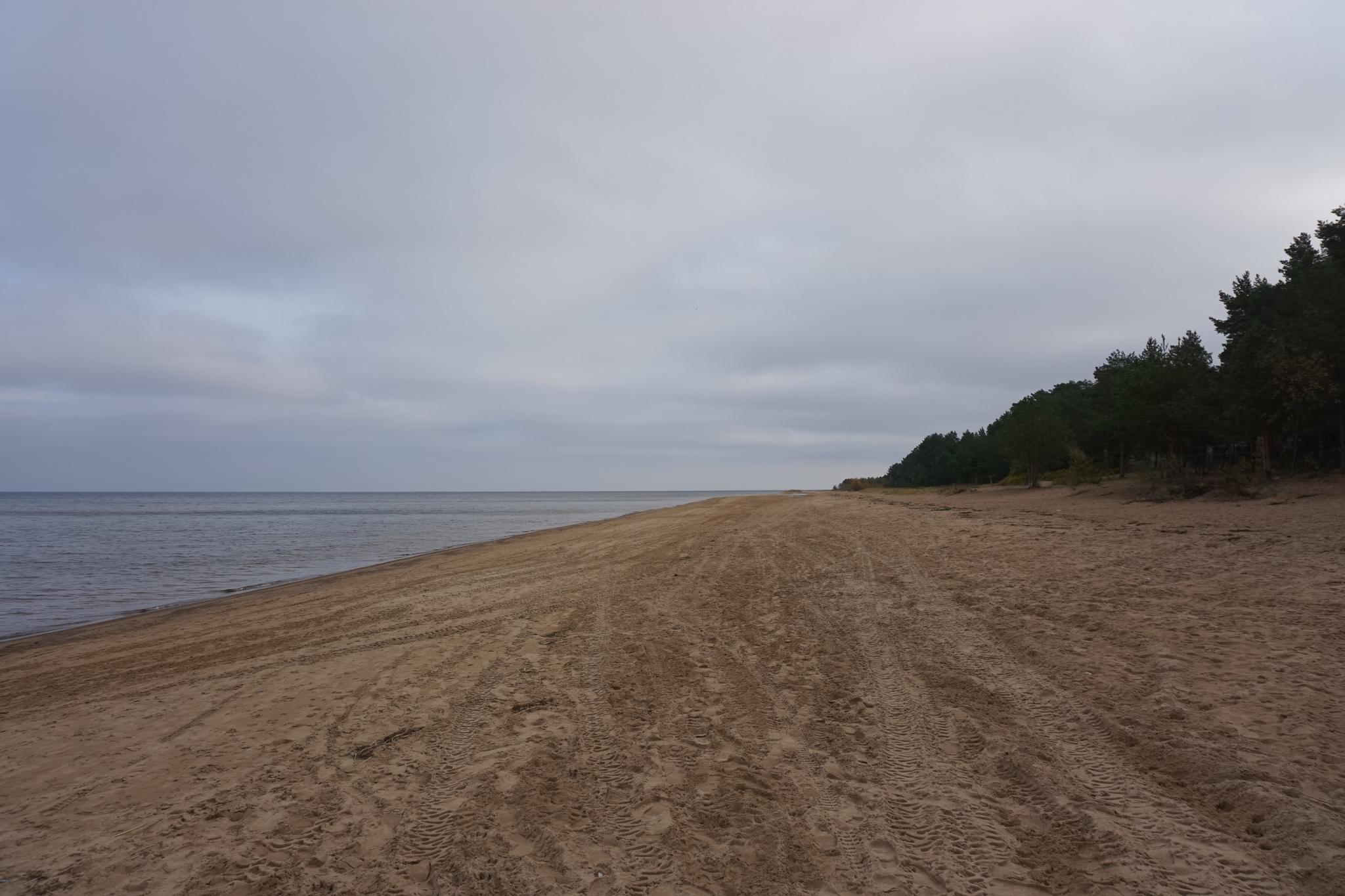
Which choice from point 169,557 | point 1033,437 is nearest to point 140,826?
point 169,557

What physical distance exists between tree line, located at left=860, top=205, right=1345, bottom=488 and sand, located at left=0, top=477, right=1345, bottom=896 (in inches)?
538

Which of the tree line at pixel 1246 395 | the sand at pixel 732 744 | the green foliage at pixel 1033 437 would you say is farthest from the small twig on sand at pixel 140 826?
the green foliage at pixel 1033 437

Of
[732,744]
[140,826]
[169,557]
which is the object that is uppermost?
[732,744]

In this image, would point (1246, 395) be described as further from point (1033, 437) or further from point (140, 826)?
point (140, 826)

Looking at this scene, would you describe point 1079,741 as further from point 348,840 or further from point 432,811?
point 348,840

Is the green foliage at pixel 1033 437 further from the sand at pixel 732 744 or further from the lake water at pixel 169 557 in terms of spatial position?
the sand at pixel 732 744

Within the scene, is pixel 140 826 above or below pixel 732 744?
below

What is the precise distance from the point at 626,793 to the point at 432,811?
116cm

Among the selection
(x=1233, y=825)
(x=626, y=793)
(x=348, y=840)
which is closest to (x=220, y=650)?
(x=348, y=840)

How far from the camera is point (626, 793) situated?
12.9 ft

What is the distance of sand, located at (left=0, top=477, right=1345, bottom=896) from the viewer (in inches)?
127

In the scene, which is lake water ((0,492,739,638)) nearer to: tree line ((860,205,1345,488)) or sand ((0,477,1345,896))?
sand ((0,477,1345,896))

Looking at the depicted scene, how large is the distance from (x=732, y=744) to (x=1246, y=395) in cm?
2483

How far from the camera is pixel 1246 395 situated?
68.5ft
